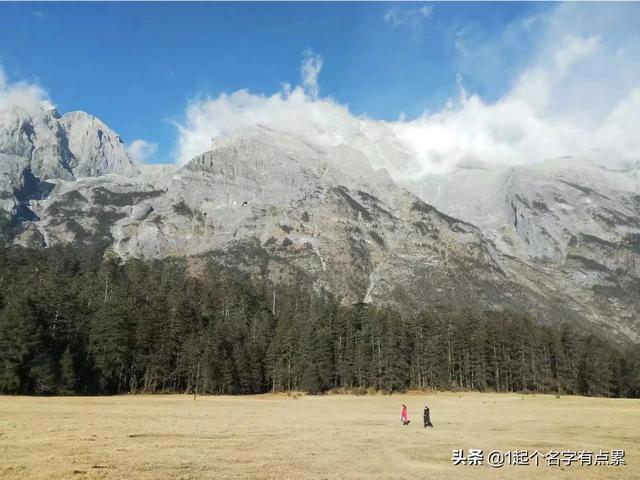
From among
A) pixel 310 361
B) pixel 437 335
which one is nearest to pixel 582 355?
pixel 437 335

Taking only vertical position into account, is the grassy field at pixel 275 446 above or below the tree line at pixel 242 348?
below

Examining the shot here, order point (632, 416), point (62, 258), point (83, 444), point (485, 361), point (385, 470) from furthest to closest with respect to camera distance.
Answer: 1. point (62, 258)
2. point (485, 361)
3. point (632, 416)
4. point (83, 444)
5. point (385, 470)

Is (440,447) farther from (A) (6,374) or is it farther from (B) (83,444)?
(A) (6,374)

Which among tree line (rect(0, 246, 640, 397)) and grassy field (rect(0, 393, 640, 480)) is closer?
grassy field (rect(0, 393, 640, 480))

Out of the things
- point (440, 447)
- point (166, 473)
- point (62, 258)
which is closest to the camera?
point (166, 473)

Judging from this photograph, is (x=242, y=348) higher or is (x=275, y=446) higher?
(x=242, y=348)

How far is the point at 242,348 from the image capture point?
117 meters

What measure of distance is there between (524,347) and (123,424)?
115 metres

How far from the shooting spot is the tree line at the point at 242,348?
89312mm

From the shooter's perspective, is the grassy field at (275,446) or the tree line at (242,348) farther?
the tree line at (242,348)

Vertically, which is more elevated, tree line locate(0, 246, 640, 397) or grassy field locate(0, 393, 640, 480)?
tree line locate(0, 246, 640, 397)

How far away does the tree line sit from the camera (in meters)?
89.3

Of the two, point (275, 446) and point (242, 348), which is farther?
point (242, 348)

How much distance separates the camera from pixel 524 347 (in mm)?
128250
